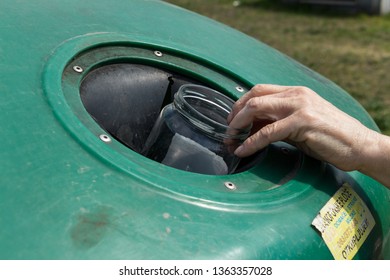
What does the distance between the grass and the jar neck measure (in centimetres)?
270

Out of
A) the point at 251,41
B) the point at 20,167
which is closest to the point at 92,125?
the point at 20,167

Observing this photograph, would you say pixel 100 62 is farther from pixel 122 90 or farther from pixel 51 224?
pixel 51 224

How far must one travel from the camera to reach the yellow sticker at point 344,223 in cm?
122

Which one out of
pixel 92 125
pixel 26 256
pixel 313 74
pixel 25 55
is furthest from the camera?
pixel 313 74

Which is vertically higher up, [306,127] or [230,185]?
[306,127]

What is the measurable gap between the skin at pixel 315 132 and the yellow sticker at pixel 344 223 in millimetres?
67

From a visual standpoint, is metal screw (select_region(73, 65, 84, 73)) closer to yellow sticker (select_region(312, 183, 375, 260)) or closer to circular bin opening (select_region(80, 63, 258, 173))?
circular bin opening (select_region(80, 63, 258, 173))

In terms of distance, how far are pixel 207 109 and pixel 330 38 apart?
615cm

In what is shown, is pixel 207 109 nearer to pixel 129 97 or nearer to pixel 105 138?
pixel 129 97

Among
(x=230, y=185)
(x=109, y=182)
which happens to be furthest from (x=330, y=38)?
(x=109, y=182)

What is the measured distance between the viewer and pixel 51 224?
96 centimetres

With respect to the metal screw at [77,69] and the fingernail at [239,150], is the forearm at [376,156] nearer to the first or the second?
the fingernail at [239,150]

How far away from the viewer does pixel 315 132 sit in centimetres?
127
